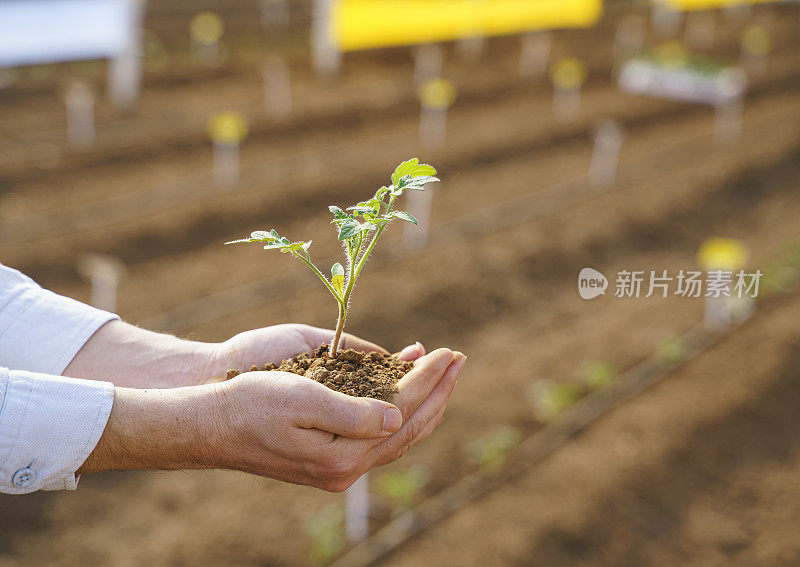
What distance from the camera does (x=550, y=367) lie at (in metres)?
4.39

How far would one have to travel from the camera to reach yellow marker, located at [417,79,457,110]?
7.29 meters

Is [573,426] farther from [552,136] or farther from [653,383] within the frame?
[552,136]

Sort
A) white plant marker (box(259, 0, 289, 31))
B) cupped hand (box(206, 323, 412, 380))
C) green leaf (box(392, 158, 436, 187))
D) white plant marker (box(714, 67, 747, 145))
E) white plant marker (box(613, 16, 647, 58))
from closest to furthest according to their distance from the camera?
1. green leaf (box(392, 158, 436, 187))
2. cupped hand (box(206, 323, 412, 380))
3. white plant marker (box(714, 67, 747, 145))
4. white plant marker (box(259, 0, 289, 31))
5. white plant marker (box(613, 16, 647, 58))

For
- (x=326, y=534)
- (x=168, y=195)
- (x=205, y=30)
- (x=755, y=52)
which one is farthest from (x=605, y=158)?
(x=755, y=52)

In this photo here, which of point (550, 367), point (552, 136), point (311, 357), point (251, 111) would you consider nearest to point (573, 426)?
point (550, 367)

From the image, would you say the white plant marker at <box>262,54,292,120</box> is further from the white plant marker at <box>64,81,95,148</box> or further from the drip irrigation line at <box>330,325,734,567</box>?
the drip irrigation line at <box>330,325,734,567</box>

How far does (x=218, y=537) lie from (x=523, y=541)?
4.02 ft

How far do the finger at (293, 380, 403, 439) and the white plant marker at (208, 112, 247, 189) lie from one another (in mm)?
4771

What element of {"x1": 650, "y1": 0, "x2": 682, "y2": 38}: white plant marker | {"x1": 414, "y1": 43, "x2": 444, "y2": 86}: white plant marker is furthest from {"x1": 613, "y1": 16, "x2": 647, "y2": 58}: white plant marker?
{"x1": 414, "y1": 43, "x2": 444, "y2": 86}: white plant marker

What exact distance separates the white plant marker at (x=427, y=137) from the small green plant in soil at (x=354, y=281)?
3.88 m

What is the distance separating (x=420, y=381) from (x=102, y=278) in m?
3.36

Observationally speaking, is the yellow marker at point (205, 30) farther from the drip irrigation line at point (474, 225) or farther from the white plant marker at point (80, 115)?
the drip irrigation line at point (474, 225)

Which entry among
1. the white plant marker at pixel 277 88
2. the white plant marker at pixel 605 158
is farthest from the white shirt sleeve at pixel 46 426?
the white plant marker at pixel 277 88

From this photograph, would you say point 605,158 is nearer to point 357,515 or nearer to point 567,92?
point 567,92
